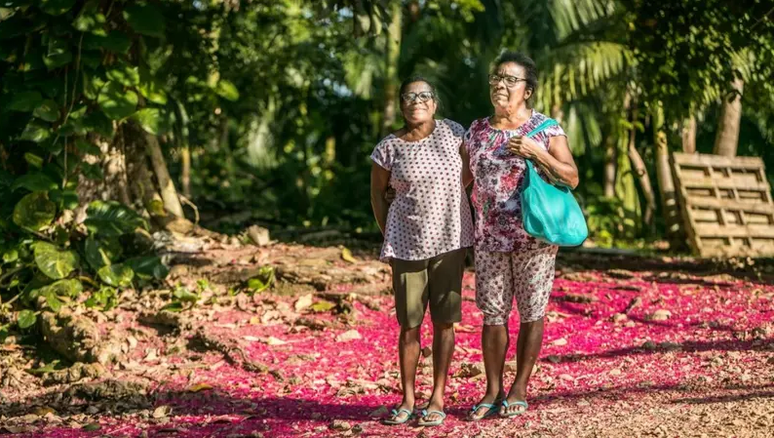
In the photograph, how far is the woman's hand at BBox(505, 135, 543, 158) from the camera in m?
4.50

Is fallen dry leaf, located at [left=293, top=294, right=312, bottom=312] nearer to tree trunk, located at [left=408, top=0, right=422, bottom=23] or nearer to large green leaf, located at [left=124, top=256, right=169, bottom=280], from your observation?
large green leaf, located at [left=124, top=256, right=169, bottom=280]

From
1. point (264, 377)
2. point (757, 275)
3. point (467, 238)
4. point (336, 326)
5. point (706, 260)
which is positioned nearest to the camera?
point (467, 238)

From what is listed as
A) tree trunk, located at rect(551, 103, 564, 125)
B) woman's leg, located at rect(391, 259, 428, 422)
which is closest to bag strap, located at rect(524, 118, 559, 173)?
woman's leg, located at rect(391, 259, 428, 422)

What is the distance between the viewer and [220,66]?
1148 cm

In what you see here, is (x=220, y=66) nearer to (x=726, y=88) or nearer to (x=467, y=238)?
(x=726, y=88)

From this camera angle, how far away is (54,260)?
7812mm

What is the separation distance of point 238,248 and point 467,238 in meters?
5.01

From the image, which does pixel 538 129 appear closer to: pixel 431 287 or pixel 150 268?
pixel 431 287

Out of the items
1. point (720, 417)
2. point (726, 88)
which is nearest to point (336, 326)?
point (720, 417)

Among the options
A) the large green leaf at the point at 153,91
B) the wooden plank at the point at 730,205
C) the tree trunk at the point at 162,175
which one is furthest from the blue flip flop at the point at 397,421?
the wooden plank at the point at 730,205

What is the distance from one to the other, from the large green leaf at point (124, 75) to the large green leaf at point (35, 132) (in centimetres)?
64

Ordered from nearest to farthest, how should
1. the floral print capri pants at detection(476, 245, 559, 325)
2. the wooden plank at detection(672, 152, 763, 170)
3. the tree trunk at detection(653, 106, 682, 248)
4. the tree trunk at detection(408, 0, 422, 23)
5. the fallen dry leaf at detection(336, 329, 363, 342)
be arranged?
the floral print capri pants at detection(476, 245, 559, 325)
the fallen dry leaf at detection(336, 329, 363, 342)
the wooden plank at detection(672, 152, 763, 170)
the tree trunk at detection(653, 106, 682, 248)
the tree trunk at detection(408, 0, 422, 23)

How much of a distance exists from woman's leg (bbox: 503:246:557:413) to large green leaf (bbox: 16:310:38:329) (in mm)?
4031

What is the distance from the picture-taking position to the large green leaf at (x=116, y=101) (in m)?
7.87
